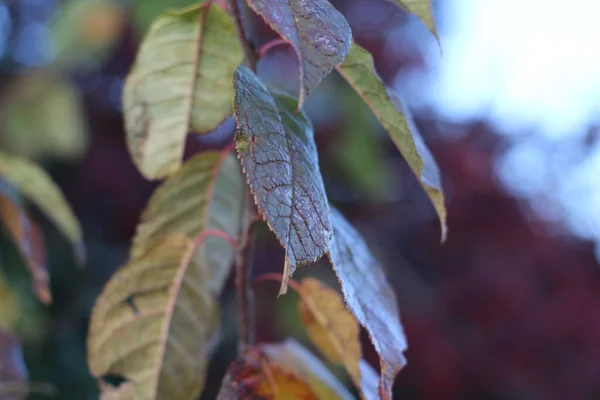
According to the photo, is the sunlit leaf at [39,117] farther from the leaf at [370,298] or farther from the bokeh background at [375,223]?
the leaf at [370,298]

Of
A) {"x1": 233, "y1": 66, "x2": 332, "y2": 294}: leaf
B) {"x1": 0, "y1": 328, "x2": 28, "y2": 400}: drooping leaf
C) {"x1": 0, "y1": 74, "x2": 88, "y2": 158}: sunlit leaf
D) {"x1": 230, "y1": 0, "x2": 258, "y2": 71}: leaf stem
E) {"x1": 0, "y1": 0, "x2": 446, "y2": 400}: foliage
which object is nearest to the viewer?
{"x1": 233, "y1": 66, "x2": 332, "y2": 294}: leaf

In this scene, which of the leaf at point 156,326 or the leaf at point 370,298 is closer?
the leaf at point 370,298

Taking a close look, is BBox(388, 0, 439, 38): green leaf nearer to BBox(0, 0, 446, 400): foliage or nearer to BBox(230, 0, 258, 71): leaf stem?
BBox(0, 0, 446, 400): foliage

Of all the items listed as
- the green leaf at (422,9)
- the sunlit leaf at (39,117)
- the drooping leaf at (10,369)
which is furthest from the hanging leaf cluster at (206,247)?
the sunlit leaf at (39,117)

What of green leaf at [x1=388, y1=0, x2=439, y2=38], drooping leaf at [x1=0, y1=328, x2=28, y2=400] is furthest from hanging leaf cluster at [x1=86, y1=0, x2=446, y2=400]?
drooping leaf at [x1=0, y1=328, x2=28, y2=400]

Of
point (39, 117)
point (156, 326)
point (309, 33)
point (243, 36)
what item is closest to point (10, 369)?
point (156, 326)

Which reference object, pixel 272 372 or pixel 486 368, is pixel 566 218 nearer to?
pixel 486 368
